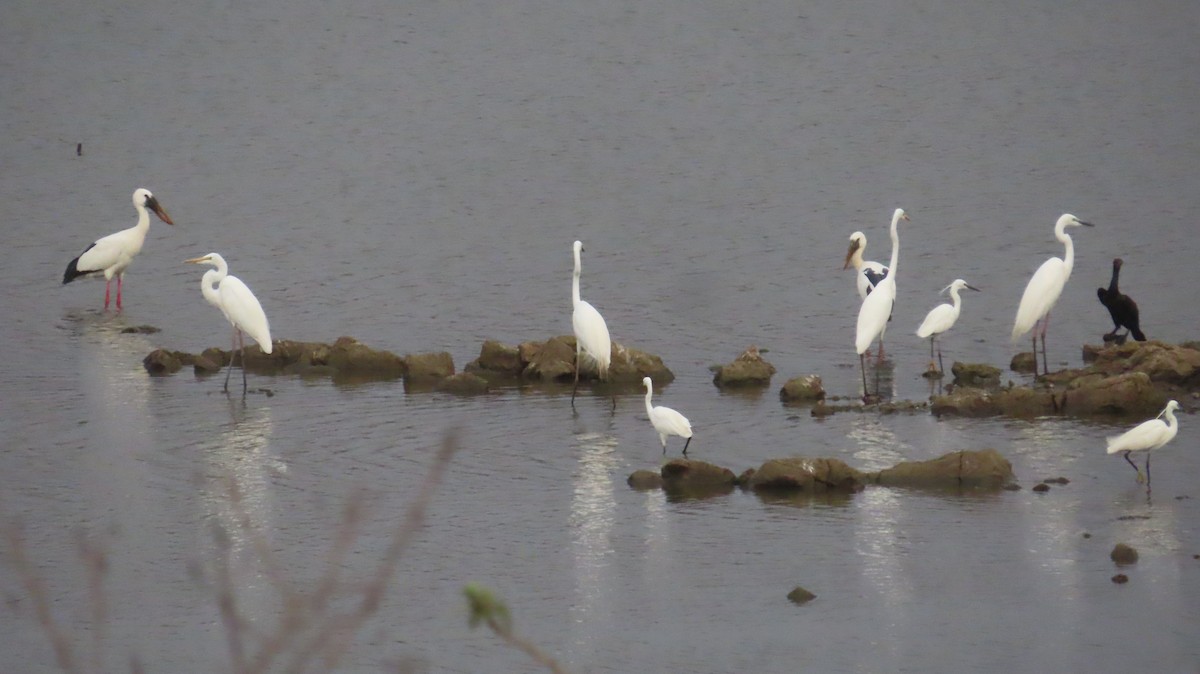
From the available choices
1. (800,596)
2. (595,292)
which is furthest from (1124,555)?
(595,292)

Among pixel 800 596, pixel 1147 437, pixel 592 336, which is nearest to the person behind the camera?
pixel 800 596

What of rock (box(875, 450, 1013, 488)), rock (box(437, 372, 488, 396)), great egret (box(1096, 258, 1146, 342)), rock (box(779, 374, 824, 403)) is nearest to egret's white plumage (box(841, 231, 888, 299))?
great egret (box(1096, 258, 1146, 342))

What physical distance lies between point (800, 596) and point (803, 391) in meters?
4.84

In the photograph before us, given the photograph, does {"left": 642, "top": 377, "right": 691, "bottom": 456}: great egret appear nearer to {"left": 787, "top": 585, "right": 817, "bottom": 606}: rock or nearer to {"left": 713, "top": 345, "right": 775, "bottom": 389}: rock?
{"left": 787, "top": 585, "right": 817, "bottom": 606}: rock

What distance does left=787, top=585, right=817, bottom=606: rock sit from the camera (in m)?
8.73

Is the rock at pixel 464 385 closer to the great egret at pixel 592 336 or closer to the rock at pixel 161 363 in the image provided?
the great egret at pixel 592 336

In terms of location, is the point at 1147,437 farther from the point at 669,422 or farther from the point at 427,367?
the point at 427,367

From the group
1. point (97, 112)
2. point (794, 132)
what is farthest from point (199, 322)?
point (97, 112)

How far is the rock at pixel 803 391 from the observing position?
13.5m

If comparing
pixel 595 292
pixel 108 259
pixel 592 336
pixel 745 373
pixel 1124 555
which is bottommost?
pixel 1124 555

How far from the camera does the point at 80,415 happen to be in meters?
13.3

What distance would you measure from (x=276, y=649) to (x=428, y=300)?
16.7 metres

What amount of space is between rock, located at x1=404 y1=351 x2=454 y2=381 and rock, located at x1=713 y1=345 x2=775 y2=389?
2.41 meters

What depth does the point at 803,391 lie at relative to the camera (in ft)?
44.1
